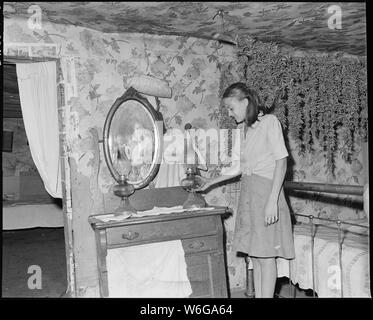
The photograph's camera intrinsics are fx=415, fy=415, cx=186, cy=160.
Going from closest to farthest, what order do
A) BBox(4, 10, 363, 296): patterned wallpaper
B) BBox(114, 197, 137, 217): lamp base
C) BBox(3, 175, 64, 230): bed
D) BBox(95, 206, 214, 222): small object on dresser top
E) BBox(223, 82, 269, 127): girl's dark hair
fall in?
1. BBox(223, 82, 269, 127): girl's dark hair
2. BBox(95, 206, 214, 222): small object on dresser top
3. BBox(114, 197, 137, 217): lamp base
4. BBox(4, 10, 363, 296): patterned wallpaper
5. BBox(3, 175, 64, 230): bed

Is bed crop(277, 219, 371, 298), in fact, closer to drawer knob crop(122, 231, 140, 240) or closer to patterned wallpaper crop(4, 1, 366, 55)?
drawer knob crop(122, 231, 140, 240)

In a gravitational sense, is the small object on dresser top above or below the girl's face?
below

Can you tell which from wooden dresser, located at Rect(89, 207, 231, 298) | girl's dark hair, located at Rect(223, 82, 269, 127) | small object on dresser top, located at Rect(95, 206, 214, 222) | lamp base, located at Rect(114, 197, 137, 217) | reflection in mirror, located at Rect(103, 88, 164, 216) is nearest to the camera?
girl's dark hair, located at Rect(223, 82, 269, 127)

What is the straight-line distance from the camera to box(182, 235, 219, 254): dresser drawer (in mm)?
2894

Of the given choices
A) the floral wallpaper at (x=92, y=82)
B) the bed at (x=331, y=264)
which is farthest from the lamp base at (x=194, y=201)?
the bed at (x=331, y=264)

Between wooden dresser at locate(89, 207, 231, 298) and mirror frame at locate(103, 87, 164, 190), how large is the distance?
50 cm

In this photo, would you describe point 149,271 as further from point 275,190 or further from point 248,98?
point 248,98

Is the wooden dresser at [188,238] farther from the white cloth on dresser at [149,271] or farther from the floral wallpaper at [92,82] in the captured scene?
the floral wallpaper at [92,82]

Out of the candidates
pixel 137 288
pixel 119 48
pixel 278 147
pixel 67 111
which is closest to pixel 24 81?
pixel 67 111

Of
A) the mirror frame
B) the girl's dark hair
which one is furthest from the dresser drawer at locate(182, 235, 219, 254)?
the girl's dark hair

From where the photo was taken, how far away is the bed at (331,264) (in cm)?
249

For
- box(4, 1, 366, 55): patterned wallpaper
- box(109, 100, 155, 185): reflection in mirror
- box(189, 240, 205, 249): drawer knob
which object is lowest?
box(189, 240, 205, 249): drawer knob

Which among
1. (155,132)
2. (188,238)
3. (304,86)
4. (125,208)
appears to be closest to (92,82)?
(155,132)

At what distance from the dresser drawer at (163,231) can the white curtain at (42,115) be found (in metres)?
0.91
